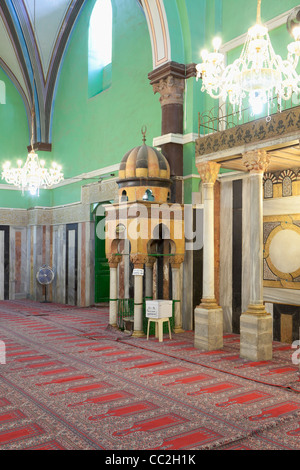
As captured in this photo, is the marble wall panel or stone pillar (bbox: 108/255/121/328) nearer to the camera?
stone pillar (bbox: 108/255/121/328)

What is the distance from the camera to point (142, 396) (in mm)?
3896

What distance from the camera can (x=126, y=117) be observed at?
29.3ft

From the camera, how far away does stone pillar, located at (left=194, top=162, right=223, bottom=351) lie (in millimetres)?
5822

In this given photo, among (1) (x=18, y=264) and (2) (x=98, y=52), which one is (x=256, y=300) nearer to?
(2) (x=98, y=52)

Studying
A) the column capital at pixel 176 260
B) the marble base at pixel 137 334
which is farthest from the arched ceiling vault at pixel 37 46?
the marble base at pixel 137 334

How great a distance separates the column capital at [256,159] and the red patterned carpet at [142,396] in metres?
2.20

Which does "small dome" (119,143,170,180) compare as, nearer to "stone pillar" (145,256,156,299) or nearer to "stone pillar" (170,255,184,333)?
"stone pillar" (170,255,184,333)

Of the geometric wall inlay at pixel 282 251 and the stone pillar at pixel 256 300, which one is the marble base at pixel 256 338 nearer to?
the stone pillar at pixel 256 300

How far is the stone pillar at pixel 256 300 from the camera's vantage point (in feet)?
17.2

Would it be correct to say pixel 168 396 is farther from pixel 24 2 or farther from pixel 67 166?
pixel 24 2

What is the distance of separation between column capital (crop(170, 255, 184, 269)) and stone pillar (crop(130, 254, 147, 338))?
58 cm

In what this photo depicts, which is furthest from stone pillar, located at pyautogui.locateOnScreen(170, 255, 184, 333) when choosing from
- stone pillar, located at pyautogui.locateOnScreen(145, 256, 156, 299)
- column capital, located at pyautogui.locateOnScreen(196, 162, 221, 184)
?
column capital, located at pyautogui.locateOnScreen(196, 162, 221, 184)

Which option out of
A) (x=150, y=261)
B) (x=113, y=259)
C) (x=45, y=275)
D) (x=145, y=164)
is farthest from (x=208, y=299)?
(x=45, y=275)
